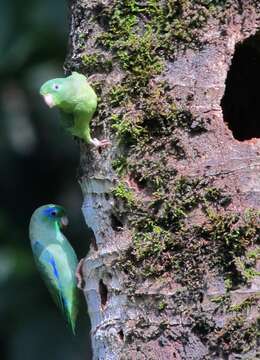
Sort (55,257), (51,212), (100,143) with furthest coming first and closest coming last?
(51,212)
(55,257)
(100,143)

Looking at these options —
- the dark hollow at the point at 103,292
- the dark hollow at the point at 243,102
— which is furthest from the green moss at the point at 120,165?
the dark hollow at the point at 243,102

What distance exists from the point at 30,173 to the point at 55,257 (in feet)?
11.6

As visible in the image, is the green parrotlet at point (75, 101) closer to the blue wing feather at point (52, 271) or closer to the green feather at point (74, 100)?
the green feather at point (74, 100)

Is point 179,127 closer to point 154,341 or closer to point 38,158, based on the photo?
point 154,341

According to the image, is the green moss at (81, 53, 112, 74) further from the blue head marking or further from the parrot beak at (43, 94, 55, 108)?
the blue head marking

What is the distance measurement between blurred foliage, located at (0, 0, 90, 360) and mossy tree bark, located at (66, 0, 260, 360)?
2.51m

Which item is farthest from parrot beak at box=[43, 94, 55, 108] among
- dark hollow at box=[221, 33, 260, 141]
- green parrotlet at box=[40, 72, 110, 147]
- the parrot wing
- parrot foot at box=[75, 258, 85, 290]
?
dark hollow at box=[221, 33, 260, 141]

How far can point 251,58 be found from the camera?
5.12 metres

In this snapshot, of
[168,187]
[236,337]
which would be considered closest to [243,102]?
[168,187]

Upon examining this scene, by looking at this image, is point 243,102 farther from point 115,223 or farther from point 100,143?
point 115,223

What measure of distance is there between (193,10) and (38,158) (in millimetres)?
4171

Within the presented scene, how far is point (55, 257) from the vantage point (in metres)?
5.17

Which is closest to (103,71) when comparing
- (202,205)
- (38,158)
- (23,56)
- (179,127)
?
(179,127)

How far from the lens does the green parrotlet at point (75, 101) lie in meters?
4.58
